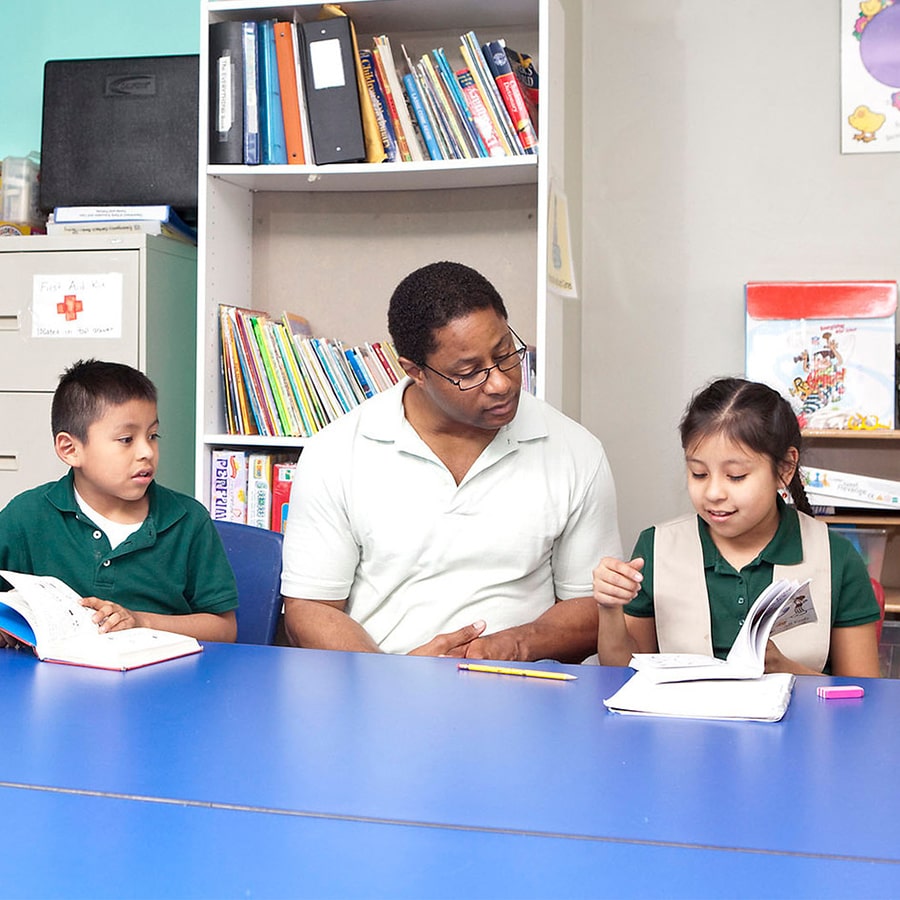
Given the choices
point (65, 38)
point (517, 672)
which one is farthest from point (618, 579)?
point (65, 38)

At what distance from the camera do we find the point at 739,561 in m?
1.71

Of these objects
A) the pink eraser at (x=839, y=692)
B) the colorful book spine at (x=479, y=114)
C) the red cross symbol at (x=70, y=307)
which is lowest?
the pink eraser at (x=839, y=692)

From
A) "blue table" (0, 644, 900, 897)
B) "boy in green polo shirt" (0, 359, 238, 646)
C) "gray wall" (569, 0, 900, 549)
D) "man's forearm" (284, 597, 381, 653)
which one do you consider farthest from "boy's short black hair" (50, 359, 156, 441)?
"gray wall" (569, 0, 900, 549)

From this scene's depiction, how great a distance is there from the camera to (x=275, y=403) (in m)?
2.62

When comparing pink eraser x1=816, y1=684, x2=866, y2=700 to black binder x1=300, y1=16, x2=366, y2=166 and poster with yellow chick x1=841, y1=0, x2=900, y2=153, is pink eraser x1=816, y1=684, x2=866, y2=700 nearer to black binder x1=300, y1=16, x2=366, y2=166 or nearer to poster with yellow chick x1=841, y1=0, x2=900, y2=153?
black binder x1=300, y1=16, x2=366, y2=166

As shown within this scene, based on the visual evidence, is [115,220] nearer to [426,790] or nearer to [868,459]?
[868,459]

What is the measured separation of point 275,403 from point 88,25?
1.31 m

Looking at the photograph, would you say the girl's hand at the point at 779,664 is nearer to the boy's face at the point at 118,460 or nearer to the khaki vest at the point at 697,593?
the khaki vest at the point at 697,593

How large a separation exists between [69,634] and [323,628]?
16.5 inches

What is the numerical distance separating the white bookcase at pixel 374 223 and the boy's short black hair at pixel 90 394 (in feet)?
2.36

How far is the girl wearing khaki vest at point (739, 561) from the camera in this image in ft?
5.41

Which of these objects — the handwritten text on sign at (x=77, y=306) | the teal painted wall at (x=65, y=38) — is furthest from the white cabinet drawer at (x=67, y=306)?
the teal painted wall at (x=65, y=38)

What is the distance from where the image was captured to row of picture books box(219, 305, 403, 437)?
102 inches

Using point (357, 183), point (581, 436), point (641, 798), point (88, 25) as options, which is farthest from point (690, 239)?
point (641, 798)
